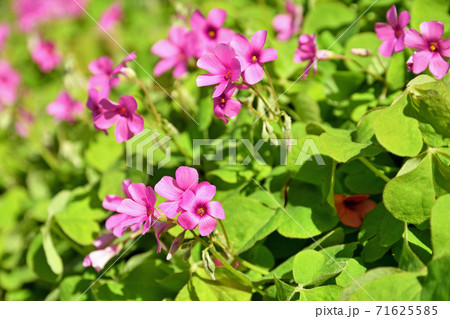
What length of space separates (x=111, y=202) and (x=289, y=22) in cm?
108

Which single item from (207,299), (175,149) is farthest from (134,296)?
(175,149)

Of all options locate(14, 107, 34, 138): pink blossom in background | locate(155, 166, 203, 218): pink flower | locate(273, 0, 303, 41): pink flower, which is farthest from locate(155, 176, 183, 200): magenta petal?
locate(14, 107, 34, 138): pink blossom in background

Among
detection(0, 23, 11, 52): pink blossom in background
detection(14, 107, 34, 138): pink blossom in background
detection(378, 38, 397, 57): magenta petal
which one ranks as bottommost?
detection(0, 23, 11, 52): pink blossom in background

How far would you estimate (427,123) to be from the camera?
1.10 metres

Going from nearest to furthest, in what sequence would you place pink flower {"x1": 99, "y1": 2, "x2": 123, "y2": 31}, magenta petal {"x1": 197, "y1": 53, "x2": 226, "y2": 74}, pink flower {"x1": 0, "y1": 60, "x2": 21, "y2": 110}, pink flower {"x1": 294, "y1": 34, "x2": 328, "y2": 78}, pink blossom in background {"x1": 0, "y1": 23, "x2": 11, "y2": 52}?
magenta petal {"x1": 197, "y1": 53, "x2": 226, "y2": 74}
pink flower {"x1": 294, "y1": 34, "x2": 328, "y2": 78}
pink flower {"x1": 0, "y1": 60, "x2": 21, "y2": 110}
pink flower {"x1": 99, "y1": 2, "x2": 123, "y2": 31}
pink blossom in background {"x1": 0, "y1": 23, "x2": 11, "y2": 52}

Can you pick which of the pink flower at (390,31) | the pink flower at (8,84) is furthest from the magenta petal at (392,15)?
the pink flower at (8,84)

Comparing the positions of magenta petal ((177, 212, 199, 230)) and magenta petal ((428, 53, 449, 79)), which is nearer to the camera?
magenta petal ((177, 212, 199, 230))

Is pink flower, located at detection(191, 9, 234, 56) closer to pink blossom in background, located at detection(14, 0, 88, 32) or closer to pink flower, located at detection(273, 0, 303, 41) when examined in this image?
pink flower, located at detection(273, 0, 303, 41)

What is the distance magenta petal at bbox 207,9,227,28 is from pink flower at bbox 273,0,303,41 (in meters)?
0.37

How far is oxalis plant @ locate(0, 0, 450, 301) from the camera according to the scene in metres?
1.04

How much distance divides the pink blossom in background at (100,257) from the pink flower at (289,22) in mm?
1062

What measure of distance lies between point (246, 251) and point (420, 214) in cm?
47

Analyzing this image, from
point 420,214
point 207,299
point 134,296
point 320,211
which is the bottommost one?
point 134,296

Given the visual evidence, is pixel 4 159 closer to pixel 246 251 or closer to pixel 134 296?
pixel 134 296
